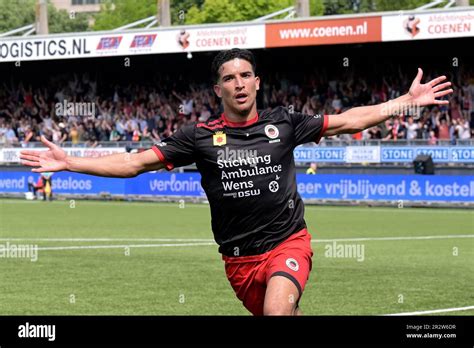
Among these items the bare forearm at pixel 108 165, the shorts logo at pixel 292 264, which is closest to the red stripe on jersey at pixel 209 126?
the bare forearm at pixel 108 165

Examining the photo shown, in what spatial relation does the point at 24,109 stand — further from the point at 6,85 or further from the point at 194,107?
the point at 194,107

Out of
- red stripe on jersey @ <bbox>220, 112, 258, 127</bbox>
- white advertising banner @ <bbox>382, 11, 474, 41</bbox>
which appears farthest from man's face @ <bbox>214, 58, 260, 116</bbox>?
white advertising banner @ <bbox>382, 11, 474, 41</bbox>

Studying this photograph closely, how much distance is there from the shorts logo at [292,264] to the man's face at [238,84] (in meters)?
1.22

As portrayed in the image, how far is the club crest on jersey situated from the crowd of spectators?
28.3 m

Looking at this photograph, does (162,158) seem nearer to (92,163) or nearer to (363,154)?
(92,163)

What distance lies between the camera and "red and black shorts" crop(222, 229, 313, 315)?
326 inches

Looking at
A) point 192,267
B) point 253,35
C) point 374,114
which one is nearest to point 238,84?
point 374,114

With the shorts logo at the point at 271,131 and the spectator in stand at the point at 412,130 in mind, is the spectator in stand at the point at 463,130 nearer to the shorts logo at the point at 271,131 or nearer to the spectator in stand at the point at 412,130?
the spectator in stand at the point at 412,130

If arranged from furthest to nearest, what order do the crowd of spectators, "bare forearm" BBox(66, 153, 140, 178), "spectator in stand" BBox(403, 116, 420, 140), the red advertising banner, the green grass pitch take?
the red advertising banner
the crowd of spectators
"spectator in stand" BBox(403, 116, 420, 140)
the green grass pitch
"bare forearm" BBox(66, 153, 140, 178)

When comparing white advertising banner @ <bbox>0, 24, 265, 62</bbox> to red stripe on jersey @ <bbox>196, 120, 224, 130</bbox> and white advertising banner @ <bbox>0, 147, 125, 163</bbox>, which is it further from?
red stripe on jersey @ <bbox>196, 120, 224, 130</bbox>

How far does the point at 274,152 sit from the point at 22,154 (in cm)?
196

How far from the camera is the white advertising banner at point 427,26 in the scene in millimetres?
38125

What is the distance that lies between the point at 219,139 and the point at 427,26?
31.8 metres

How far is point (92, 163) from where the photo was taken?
859 centimetres
